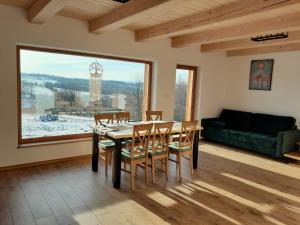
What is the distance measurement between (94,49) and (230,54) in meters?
3.92

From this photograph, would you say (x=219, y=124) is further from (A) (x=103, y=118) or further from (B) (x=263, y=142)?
(A) (x=103, y=118)

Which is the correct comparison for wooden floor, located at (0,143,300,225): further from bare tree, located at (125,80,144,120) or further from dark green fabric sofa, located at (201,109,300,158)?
Result: bare tree, located at (125,80,144,120)

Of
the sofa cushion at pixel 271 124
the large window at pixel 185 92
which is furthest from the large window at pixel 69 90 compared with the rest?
the sofa cushion at pixel 271 124

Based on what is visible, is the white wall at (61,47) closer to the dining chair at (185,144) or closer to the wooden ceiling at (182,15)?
the wooden ceiling at (182,15)

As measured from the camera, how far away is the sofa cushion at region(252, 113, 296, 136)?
5.44 metres

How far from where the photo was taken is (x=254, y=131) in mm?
5977

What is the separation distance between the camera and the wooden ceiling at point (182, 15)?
291 cm

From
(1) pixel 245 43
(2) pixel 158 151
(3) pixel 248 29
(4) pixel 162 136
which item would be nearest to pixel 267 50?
(1) pixel 245 43

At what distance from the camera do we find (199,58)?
20.2 ft

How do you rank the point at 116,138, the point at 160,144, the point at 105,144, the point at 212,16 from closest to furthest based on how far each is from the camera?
1. the point at 116,138
2. the point at 212,16
3. the point at 160,144
4. the point at 105,144

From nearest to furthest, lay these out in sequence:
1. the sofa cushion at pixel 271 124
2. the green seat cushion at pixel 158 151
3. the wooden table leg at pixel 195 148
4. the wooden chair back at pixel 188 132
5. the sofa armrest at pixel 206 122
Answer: the green seat cushion at pixel 158 151, the wooden chair back at pixel 188 132, the wooden table leg at pixel 195 148, the sofa cushion at pixel 271 124, the sofa armrest at pixel 206 122

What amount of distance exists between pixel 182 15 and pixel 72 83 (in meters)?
2.36

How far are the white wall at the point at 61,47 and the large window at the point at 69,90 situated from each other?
0.63 feet

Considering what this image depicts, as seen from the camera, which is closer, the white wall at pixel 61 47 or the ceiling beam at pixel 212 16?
the ceiling beam at pixel 212 16
